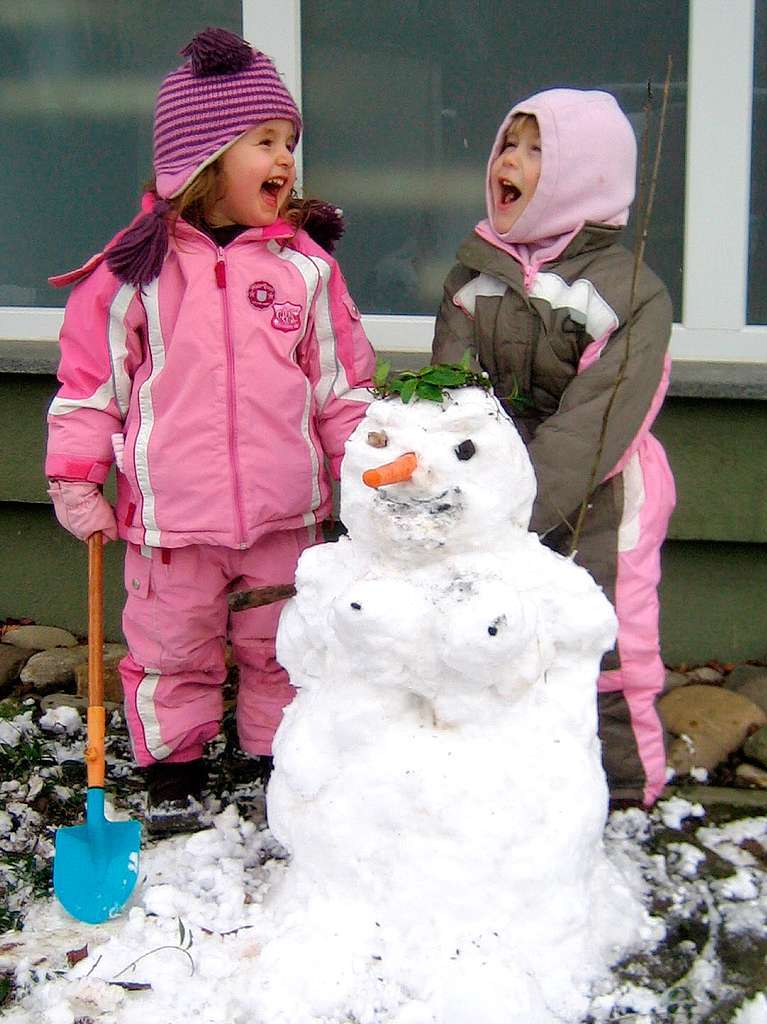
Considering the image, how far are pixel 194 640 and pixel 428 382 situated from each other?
38.2 inches

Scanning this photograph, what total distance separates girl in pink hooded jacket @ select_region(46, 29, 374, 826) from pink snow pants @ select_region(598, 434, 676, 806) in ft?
2.24

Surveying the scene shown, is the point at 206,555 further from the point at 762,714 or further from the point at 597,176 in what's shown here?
the point at 762,714

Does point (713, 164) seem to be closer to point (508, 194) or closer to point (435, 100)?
point (435, 100)

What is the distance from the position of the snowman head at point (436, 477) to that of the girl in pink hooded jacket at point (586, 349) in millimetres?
373

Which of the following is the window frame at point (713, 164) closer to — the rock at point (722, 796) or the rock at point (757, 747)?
the rock at point (757, 747)

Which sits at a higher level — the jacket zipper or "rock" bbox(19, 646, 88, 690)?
the jacket zipper

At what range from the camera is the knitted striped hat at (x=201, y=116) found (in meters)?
2.62

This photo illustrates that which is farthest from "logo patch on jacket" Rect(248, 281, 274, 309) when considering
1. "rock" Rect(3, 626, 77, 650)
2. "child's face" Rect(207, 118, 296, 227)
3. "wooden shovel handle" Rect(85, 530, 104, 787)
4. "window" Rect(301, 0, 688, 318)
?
"rock" Rect(3, 626, 77, 650)

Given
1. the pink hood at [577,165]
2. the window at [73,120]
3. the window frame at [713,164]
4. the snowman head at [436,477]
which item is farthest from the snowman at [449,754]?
the window at [73,120]

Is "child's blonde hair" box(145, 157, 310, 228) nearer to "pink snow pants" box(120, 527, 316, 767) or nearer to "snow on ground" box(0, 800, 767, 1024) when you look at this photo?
"pink snow pants" box(120, 527, 316, 767)

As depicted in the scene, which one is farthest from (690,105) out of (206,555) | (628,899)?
(628,899)

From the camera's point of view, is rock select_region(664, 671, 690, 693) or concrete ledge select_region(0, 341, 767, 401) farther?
rock select_region(664, 671, 690, 693)

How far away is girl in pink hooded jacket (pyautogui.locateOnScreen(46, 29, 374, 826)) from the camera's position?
8.72 ft

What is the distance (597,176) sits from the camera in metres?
2.62
